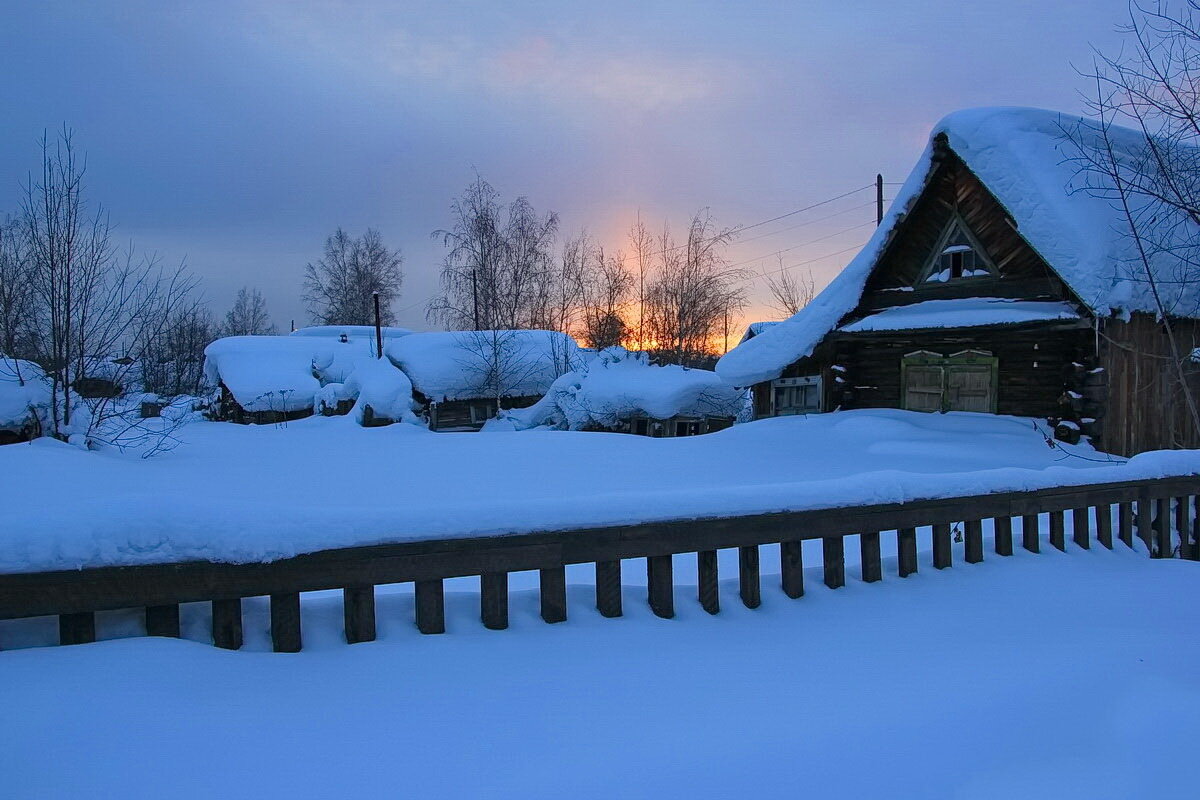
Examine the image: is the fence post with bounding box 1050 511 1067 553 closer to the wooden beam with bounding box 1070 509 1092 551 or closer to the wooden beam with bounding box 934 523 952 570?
the wooden beam with bounding box 1070 509 1092 551

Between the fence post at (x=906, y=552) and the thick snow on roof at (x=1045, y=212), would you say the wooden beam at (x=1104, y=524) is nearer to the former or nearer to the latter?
the fence post at (x=906, y=552)

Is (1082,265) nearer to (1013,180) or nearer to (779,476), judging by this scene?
(1013,180)

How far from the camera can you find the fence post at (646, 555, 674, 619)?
10.1 ft

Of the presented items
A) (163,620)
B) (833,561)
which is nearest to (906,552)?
(833,561)

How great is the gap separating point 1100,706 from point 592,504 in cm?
192

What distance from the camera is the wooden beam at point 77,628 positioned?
2195mm

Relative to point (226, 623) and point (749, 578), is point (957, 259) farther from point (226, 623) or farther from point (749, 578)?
point (226, 623)

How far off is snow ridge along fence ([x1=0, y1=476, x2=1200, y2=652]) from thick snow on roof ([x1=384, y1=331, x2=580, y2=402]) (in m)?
24.6

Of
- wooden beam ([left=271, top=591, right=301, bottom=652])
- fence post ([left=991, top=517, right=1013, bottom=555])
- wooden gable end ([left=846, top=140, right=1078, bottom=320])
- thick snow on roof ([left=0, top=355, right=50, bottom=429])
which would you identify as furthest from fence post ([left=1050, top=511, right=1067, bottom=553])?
thick snow on roof ([left=0, top=355, right=50, bottom=429])

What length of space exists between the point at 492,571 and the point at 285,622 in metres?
0.69

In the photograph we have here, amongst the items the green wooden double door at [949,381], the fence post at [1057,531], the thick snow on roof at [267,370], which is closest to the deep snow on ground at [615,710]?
the fence post at [1057,531]

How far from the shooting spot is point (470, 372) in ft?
93.9

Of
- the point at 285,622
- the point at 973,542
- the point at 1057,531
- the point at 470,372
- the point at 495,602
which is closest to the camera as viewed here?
the point at 285,622

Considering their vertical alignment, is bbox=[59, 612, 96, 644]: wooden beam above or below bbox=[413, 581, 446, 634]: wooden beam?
above
